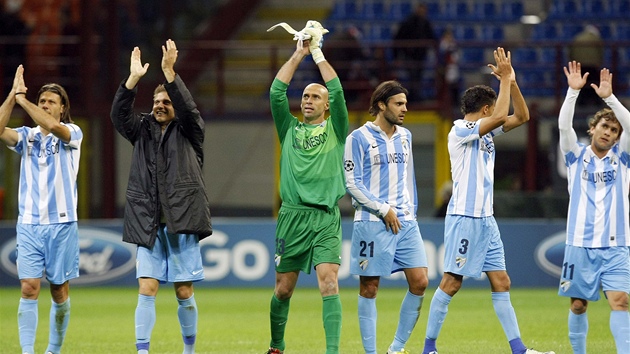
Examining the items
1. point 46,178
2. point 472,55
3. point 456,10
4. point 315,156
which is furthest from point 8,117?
point 456,10

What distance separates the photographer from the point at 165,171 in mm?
8766

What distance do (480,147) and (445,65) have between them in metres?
9.92

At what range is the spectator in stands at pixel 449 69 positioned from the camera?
18844 millimetres

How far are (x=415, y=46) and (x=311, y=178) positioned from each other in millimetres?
10079

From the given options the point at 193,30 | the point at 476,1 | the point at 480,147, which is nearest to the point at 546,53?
the point at 476,1

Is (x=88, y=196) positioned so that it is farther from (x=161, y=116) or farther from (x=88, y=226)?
(x=161, y=116)

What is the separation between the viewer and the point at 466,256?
29.6 feet

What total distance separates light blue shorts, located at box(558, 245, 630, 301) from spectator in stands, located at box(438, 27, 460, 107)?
409 inches

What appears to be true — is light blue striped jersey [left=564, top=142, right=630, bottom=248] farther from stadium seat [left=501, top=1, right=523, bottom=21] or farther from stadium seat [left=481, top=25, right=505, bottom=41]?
stadium seat [left=501, top=1, right=523, bottom=21]

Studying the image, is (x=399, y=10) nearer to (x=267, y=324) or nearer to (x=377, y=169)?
(x=267, y=324)

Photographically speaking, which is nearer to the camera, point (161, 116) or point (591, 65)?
point (161, 116)

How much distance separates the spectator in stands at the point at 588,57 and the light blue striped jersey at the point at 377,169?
31.9 ft

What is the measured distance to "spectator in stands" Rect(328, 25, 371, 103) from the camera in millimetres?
18969

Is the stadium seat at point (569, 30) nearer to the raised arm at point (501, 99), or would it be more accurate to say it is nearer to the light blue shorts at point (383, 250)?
the raised arm at point (501, 99)
